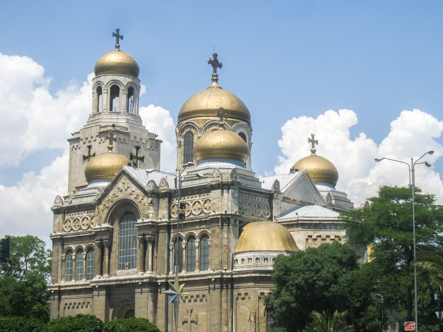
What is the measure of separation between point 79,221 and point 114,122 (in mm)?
11909

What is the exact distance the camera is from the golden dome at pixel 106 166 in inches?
2940

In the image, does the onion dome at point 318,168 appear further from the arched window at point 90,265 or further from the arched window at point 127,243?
the arched window at point 90,265

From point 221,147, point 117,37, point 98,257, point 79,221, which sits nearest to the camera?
point 221,147

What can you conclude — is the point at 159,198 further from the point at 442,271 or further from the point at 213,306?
the point at 442,271

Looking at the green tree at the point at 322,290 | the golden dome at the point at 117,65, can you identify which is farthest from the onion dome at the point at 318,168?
the green tree at the point at 322,290

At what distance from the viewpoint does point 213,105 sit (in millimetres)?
77312

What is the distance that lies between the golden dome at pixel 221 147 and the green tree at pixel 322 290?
1169 centimetres

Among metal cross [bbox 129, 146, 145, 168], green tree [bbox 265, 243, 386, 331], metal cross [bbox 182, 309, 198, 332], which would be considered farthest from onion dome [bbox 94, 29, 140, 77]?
green tree [bbox 265, 243, 386, 331]

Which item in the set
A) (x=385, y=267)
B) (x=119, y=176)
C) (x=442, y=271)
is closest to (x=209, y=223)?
(x=119, y=176)

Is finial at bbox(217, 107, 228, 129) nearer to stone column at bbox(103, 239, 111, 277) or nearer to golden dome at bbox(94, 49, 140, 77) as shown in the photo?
golden dome at bbox(94, 49, 140, 77)

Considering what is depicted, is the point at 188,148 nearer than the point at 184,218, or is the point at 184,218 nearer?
the point at 184,218

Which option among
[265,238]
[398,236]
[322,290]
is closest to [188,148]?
[265,238]

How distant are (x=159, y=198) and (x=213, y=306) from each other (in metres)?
10.4

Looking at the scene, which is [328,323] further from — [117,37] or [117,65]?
[117,37]
